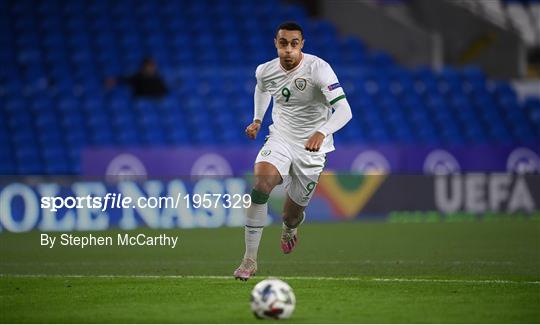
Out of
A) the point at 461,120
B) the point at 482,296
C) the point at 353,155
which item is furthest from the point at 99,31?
the point at 482,296

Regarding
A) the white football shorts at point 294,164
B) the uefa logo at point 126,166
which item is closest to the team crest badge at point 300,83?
the white football shorts at point 294,164

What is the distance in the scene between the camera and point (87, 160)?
19.1 meters

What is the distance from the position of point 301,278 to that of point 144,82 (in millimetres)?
11200

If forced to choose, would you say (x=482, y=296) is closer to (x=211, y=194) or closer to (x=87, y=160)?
(x=211, y=194)

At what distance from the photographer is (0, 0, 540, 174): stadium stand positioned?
2023 cm

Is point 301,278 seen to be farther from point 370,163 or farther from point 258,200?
point 370,163

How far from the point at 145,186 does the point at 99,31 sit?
6.59m

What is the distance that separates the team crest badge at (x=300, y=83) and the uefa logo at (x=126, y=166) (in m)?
9.48

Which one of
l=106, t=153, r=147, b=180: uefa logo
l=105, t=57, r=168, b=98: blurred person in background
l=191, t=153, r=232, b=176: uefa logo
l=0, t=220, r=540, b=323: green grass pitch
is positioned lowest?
l=0, t=220, r=540, b=323: green grass pitch

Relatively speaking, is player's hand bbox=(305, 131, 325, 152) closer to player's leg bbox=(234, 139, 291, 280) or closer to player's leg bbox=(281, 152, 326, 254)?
player's leg bbox=(234, 139, 291, 280)

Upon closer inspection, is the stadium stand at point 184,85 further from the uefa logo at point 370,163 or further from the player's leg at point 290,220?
the player's leg at point 290,220

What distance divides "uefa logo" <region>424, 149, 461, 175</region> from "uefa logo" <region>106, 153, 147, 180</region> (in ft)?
17.8

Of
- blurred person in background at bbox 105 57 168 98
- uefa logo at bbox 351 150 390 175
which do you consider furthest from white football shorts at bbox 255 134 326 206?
blurred person in background at bbox 105 57 168 98

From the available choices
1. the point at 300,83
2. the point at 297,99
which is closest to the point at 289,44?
the point at 300,83
